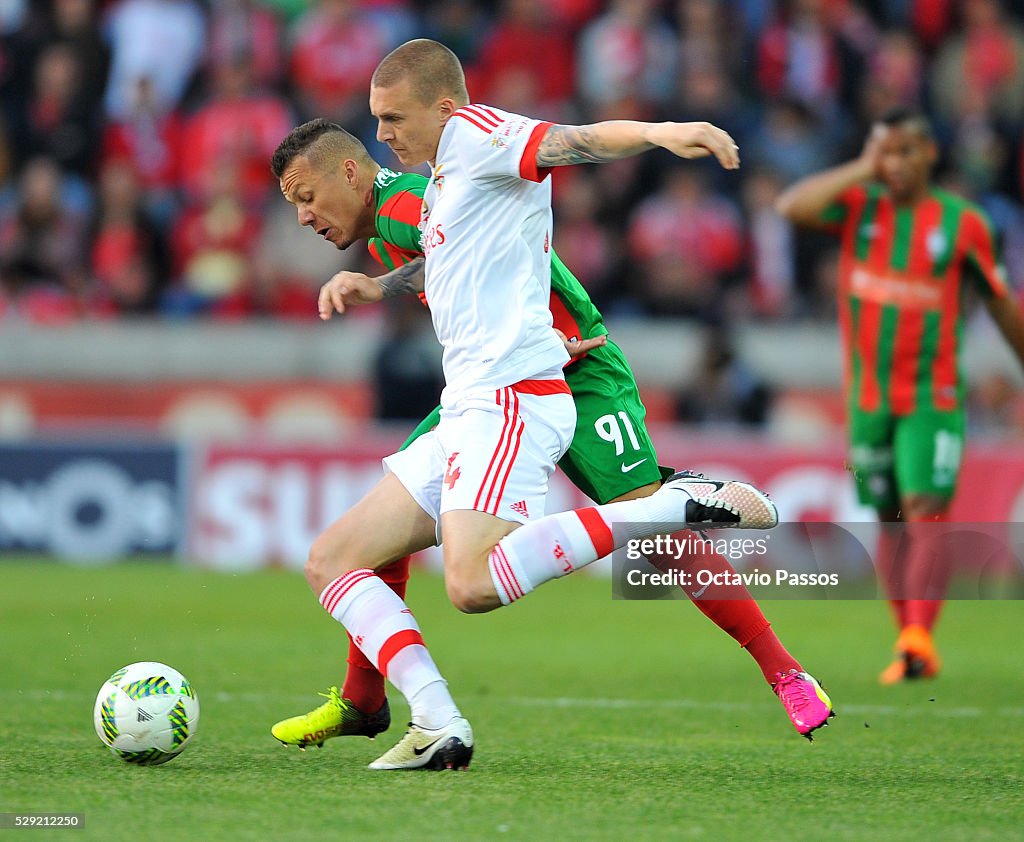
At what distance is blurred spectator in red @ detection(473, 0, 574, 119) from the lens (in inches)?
585

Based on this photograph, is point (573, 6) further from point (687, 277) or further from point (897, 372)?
point (897, 372)

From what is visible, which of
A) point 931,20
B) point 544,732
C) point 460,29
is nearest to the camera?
point 544,732

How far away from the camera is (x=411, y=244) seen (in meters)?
5.44

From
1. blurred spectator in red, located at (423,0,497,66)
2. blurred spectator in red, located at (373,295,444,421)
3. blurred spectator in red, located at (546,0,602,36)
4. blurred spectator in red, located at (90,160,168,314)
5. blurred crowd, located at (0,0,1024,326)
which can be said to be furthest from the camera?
blurred spectator in red, located at (546,0,602,36)

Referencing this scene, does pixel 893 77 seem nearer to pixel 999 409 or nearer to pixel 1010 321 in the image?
pixel 999 409

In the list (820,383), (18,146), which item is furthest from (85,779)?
(18,146)

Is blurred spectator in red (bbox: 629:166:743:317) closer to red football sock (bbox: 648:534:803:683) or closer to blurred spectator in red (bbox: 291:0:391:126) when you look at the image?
blurred spectator in red (bbox: 291:0:391:126)

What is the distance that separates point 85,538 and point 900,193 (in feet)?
23.3

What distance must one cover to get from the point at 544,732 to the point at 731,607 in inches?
36.5

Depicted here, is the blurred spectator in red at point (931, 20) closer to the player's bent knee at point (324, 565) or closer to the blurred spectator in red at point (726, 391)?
the blurred spectator in red at point (726, 391)

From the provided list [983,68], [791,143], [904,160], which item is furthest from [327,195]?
[983,68]

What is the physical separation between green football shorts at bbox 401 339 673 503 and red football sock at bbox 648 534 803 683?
0.85ft

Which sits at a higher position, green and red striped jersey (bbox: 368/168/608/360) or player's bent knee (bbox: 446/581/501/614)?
green and red striped jersey (bbox: 368/168/608/360)

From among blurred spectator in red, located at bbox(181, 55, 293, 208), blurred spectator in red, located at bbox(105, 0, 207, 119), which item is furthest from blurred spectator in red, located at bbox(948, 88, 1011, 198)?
blurred spectator in red, located at bbox(105, 0, 207, 119)
